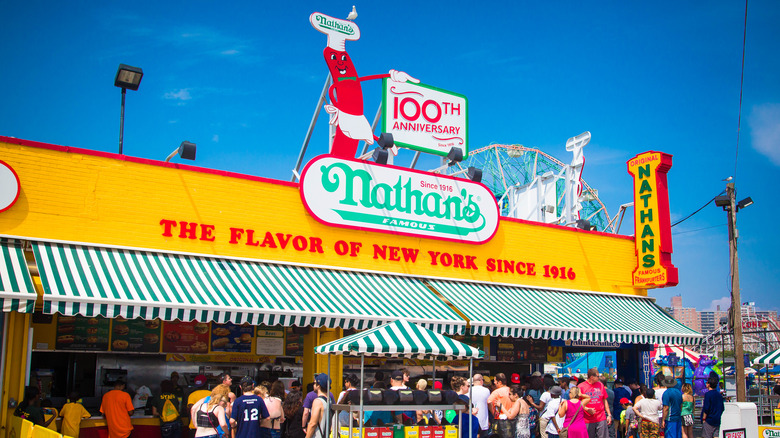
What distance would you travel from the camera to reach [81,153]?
12758 mm

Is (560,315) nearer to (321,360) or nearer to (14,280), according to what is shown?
(321,360)

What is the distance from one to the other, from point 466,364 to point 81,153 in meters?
10.0

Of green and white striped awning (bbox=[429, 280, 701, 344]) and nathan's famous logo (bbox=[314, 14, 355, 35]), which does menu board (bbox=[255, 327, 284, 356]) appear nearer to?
green and white striped awning (bbox=[429, 280, 701, 344])

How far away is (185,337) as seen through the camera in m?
14.2

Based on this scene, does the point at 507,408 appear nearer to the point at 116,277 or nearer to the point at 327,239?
the point at 327,239

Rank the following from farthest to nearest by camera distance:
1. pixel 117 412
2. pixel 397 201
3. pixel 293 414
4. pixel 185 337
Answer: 1. pixel 397 201
2. pixel 185 337
3. pixel 117 412
4. pixel 293 414

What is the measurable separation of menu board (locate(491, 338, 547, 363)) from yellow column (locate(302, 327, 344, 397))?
187 inches

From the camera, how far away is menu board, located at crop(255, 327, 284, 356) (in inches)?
592

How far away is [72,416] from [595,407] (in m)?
8.71

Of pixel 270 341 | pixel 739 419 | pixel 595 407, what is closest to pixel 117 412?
pixel 270 341

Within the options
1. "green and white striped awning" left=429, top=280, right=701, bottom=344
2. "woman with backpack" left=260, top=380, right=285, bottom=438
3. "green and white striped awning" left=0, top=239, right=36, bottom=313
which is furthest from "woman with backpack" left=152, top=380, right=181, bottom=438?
"green and white striped awning" left=429, top=280, right=701, bottom=344

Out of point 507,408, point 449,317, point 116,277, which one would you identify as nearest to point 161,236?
point 116,277

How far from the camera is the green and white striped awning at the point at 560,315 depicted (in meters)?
14.8

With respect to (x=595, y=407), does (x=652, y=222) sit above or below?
above
